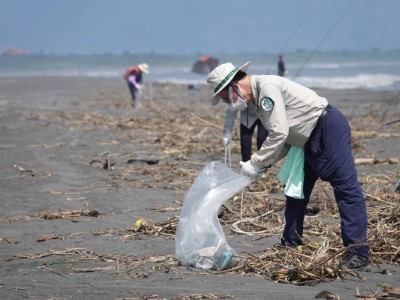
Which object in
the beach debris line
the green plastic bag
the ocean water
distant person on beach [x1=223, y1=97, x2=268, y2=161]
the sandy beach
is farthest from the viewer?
the ocean water

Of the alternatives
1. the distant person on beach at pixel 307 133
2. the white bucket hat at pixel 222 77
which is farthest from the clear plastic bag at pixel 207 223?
the white bucket hat at pixel 222 77

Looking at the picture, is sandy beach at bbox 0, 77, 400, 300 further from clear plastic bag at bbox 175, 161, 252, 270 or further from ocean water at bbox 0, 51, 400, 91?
ocean water at bbox 0, 51, 400, 91

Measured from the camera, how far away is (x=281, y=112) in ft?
18.5

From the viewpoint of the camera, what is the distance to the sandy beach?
5.34 meters

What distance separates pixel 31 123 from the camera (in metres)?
18.9

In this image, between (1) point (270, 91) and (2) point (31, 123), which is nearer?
(1) point (270, 91)

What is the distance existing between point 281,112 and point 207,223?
98 centimetres

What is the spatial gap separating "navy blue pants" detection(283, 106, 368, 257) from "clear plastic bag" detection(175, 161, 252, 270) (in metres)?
0.54

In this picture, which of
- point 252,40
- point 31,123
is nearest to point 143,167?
point 31,123

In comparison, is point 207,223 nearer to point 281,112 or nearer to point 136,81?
point 281,112

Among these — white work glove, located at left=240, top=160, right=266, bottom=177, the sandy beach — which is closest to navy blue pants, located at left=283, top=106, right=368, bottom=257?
the sandy beach

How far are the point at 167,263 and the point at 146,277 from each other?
436mm

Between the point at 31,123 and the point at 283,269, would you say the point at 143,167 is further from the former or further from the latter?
the point at 31,123

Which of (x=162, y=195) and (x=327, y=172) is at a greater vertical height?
(x=327, y=172)
